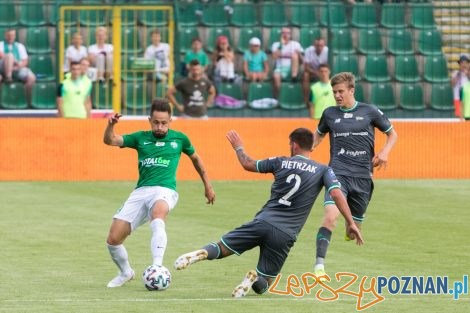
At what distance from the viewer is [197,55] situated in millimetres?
24734

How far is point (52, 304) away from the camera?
34.1ft

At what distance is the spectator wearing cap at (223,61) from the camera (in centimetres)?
2492

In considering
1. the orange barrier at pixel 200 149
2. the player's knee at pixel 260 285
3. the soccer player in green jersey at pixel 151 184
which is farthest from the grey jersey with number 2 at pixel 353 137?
the orange barrier at pixel 200 149

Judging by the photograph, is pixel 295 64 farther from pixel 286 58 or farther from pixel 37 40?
pixel 37 40

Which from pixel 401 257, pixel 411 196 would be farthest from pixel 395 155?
pixel 401 257

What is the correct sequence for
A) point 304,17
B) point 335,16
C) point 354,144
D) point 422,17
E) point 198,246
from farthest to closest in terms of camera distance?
point 422,17 → point 335,16 → point 304,17 → point 198,246 → point 354,144

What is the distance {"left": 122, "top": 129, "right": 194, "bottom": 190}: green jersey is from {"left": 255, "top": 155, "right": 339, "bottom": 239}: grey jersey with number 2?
1.22 m

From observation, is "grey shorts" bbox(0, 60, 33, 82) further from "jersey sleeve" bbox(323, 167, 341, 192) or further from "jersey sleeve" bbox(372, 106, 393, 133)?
"jersey sleeve" bbox(323, 167, 341, 192)

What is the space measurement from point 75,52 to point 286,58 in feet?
13.8

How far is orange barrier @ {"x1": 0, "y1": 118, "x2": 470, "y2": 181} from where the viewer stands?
2266cm

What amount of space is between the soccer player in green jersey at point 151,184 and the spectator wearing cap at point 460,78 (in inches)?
537

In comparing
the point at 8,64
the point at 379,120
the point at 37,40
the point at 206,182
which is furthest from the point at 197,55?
the point at 206,182

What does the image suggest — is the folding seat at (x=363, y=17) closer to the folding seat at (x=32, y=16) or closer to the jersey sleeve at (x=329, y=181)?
the folding seat at (x=32, y=16)

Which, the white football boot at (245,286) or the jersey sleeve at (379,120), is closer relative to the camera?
the white football boot at (245,286)
